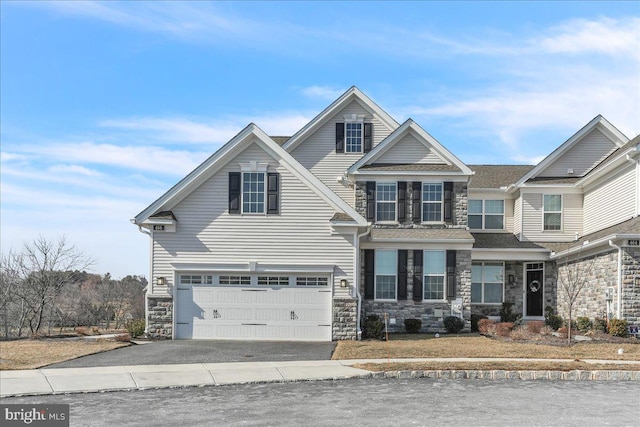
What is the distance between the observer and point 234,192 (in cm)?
2362

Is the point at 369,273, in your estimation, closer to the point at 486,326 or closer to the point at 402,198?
the point at 402,198

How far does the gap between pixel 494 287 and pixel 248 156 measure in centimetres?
1274

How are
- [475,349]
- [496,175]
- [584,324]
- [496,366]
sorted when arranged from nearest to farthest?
[496,366] < [475,349] < [584,324] < [496,175]

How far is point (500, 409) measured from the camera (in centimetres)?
1174

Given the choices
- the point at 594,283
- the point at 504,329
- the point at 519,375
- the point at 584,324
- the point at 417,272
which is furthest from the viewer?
the point at 417,272

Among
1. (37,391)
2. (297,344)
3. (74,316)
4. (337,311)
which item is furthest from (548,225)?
(74,316)

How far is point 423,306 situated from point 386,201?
171 inches

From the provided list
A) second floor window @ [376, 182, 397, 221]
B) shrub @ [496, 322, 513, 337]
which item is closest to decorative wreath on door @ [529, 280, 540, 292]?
shrub @ [496, 322, 513, 337]

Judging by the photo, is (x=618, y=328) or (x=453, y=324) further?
(x=453, y=324)

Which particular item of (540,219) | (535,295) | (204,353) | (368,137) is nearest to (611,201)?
(540,219)

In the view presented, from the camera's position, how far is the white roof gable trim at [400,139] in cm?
2733

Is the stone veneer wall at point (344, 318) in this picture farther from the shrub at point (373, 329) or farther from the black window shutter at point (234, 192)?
the black window shutter at point (234, 192)

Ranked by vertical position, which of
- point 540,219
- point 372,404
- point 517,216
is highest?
point 517,216

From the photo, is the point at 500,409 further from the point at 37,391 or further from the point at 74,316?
the point at 74,316
